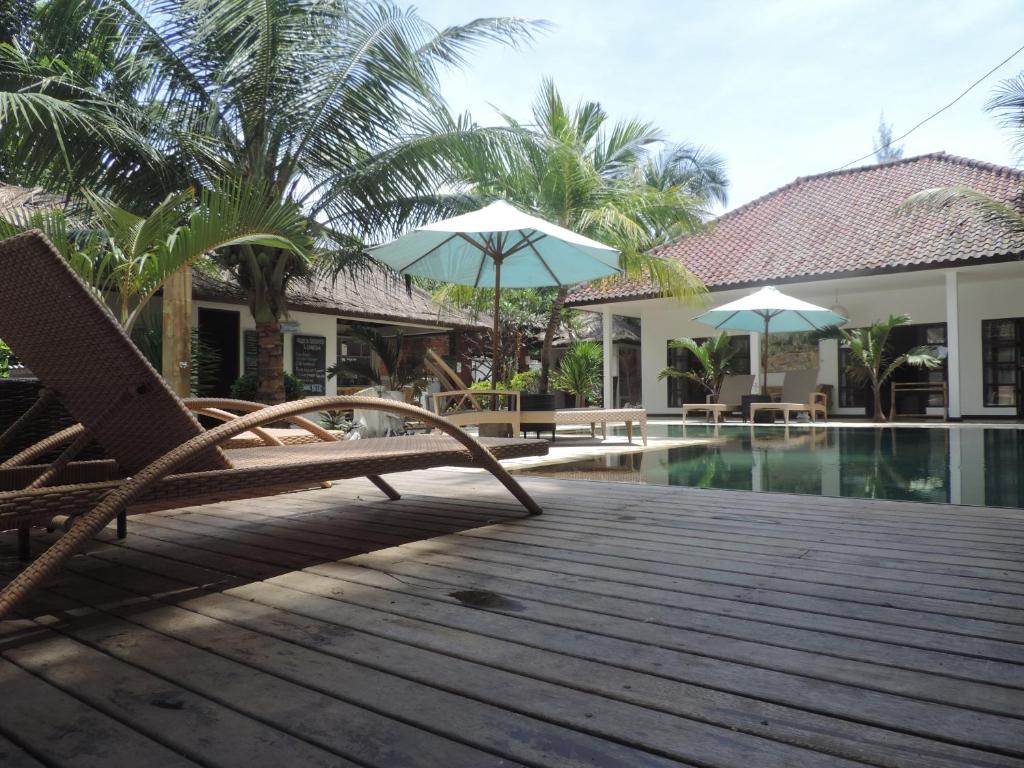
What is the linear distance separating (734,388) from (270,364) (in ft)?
30.0

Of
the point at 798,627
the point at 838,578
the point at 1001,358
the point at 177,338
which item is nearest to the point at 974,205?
the point at 1001,358

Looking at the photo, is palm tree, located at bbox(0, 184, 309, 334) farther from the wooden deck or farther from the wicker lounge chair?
the wicker lounge chair

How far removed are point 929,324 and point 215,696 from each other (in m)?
15.6

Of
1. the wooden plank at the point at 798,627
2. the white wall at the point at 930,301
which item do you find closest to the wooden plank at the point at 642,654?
the wooden plank at the point at 798,627

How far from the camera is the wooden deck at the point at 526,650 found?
1257mm

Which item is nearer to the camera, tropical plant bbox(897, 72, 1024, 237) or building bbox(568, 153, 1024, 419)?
tropical plant bbox(897, 72, 1024, 237)

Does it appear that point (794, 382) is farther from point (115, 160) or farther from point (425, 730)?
point (425, 730)

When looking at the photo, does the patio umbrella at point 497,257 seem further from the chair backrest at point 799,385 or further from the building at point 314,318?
the chair backrest at point 799,385

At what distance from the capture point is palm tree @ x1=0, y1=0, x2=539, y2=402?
851cm

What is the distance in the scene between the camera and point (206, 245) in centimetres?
554

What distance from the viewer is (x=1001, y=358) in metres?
13.8

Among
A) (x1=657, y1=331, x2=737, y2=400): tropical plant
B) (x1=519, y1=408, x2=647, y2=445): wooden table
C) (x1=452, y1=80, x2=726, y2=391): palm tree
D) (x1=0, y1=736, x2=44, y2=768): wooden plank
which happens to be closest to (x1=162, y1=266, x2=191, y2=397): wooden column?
(x1=519, y1=408, x2=647, y2=445): wooden table

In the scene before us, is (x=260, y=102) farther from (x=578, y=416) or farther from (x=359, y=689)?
(x=359, y=689)

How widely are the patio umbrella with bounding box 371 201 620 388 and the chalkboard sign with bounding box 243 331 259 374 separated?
5.59m
